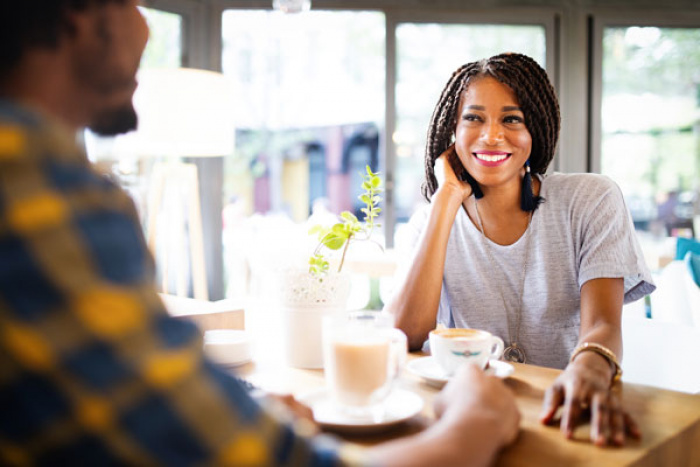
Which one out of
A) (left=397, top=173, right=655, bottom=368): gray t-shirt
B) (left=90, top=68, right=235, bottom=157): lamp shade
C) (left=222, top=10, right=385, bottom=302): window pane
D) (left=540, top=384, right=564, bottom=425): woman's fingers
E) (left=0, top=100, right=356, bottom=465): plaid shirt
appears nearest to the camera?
(left=0, top=100, right=356, bottom=465): plaid shirt

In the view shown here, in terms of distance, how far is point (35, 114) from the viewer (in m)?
0.41

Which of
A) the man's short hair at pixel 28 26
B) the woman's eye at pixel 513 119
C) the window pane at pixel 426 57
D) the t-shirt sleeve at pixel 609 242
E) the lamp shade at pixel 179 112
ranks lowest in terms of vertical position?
the t-shirt sleeve at pixel 609 242

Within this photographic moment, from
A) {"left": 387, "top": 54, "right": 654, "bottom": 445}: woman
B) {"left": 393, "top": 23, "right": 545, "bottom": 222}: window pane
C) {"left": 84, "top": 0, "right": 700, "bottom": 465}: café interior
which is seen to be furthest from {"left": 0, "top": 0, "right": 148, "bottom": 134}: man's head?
{"left": 393, "top": 23, "right": 545, "bottom": 222}: window pane

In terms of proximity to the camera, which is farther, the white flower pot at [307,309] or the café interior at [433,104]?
the café interior at [433,104]

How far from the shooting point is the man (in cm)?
38

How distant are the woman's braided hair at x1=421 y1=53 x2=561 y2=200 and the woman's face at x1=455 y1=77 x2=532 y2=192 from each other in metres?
0.02

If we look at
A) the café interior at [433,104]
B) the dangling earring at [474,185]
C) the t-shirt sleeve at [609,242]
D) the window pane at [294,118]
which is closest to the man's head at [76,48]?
the t-shirt sleeve at [609,242]

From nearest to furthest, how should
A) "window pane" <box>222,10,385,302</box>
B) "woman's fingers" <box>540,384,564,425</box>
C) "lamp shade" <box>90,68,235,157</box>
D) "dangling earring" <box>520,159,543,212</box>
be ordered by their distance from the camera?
1. "woman's fingers" <box>540,384,564,425</box>
2. "dangling earring" <box>520,159,543,212</box>
3. "lamp shade" <box>90,68,235,157</box>
4. "window pane" <box>222,10,385,302</box>

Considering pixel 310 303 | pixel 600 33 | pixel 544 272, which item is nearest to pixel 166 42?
pixel 600 33

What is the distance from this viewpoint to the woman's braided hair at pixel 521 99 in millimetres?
1635

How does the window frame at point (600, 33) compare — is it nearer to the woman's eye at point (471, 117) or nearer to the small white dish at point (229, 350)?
the woman's eye at point (471, 117)

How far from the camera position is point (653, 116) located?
459 cm

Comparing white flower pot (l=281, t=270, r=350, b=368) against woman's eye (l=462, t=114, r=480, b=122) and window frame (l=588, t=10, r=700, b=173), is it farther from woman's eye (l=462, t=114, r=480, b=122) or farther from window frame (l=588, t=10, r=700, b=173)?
window frame (l=588, t=10, r=700, b=173)

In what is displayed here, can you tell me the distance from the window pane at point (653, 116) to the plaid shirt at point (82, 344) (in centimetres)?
458
